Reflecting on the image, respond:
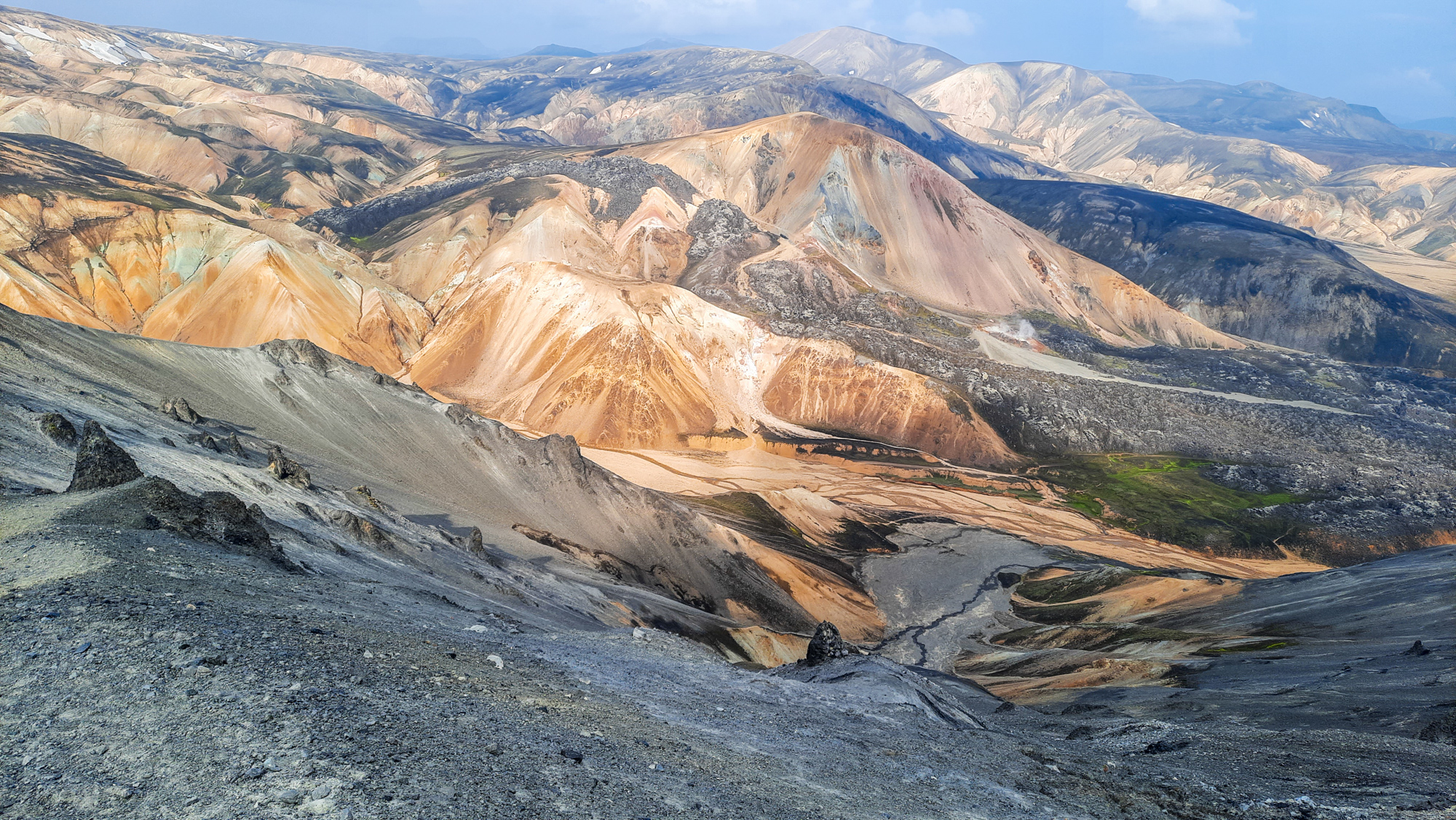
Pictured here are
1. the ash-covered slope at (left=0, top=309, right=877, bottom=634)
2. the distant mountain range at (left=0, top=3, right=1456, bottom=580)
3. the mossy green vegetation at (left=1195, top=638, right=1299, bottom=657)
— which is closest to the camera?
the ash-covered slope at (left=0, top=309, right=877, bottom=634)

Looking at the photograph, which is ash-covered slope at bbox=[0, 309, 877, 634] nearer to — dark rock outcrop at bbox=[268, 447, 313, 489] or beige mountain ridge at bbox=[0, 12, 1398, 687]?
dark rock outcrop at bbox=[268, 447, 313, 489]

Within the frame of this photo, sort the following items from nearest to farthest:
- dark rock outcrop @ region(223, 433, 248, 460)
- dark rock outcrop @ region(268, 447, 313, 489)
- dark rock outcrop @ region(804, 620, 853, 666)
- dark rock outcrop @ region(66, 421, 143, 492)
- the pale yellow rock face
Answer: dark rock outcrop @ region(66, 421, 143, 492) < dark rock outcrop @ region(804, 620, 853, 666) < dark rock outcrop @ region(268, 447, 313, 489) < dark rock outcrop @ region(223, 433, 248, 460) < the pale yellow rock face

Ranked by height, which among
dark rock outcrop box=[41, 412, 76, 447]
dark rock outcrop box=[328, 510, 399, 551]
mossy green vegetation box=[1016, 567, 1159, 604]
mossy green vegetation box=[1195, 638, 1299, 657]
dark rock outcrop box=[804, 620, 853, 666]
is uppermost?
dark rock outcrop box=[41, 412, 76, 447]

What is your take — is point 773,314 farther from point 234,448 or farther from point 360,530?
point 360,530

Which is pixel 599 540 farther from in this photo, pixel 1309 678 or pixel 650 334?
pixel 650 334

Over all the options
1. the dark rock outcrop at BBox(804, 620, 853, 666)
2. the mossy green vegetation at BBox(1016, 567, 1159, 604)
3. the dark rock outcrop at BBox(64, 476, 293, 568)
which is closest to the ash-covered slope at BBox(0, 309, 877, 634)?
the dark rock outcrop at BBox(64, 476, 293, 568)

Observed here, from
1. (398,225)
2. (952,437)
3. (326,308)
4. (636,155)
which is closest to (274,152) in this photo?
(398,225)

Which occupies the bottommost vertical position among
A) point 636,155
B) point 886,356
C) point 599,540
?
point 599,540

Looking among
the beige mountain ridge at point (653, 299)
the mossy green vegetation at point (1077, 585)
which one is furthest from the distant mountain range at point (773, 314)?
the mossy green vegetation at point (1077, 585)
